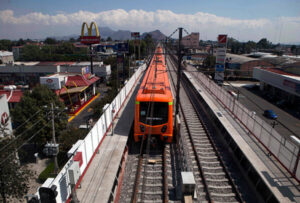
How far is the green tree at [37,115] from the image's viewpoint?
1511 cm

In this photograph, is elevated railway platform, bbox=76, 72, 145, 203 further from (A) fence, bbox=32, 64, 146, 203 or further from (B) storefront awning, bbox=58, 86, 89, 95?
(B) storefront awning, bbox=58, 86, 89, 95

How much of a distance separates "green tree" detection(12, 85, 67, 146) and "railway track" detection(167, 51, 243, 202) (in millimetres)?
9759

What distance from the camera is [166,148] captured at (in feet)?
41.4

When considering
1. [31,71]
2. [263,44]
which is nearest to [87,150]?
[31,71]

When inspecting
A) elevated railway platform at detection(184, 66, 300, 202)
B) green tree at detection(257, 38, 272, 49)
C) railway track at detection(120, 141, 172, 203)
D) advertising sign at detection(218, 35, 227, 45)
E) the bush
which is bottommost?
the bush

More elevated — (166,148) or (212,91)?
(212,91)

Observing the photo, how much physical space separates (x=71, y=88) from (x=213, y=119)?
2059 cm

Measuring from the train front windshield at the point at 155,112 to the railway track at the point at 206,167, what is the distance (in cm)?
215

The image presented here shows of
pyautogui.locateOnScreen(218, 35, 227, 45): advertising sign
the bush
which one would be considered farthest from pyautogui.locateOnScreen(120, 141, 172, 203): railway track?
pyautogui.locateOnScreen(218, 35, 227, 45): advertising sign

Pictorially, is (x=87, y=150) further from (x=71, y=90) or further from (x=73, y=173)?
(x=71, y=90)

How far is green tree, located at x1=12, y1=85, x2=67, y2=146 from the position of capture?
49.6ft

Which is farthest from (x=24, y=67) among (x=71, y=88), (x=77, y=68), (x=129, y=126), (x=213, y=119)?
(x=213, y=119)

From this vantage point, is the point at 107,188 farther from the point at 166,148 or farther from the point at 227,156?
the point at 227,156

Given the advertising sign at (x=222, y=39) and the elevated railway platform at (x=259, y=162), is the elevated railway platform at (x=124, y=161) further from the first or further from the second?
the advertising sign at (x=222, y=39)
